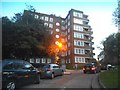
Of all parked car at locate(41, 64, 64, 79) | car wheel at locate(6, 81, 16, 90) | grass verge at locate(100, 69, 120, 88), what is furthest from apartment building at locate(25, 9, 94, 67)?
car wheel at locate(6, 81, 16, 90)

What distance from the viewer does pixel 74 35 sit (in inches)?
3504

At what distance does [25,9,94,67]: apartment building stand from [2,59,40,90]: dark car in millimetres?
69437

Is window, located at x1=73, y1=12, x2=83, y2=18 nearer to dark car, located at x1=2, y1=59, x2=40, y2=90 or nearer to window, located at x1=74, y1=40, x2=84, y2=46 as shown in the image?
window, located at x1=74, y1=40, x2=84, y2=46

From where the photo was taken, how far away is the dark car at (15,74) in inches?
515

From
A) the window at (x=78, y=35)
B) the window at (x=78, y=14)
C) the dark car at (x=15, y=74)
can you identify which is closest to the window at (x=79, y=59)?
the window at (x=78, y=35)

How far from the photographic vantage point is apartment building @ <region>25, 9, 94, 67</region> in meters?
88.3

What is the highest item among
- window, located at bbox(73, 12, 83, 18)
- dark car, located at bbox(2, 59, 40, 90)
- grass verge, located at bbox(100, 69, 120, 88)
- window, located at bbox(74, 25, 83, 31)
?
window, located at bbox(73, 12, 83, 18)

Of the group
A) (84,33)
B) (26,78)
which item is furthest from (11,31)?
(84,33)

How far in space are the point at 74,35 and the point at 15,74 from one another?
75.8 m

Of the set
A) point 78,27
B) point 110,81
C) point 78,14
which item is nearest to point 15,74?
point 110,81

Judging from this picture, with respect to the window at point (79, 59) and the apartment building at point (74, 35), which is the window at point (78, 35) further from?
the window at point (79, 59)

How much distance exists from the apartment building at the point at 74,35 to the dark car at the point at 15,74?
69.4 metres

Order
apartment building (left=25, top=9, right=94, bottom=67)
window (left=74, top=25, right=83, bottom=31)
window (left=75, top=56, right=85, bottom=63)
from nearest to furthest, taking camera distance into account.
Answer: window (left=75, top=56, right=85, bottom=63) < apartment building (left=25, top=9, right=94, bottom=67) < window (left=74, top=25, right=83, bottom=31)

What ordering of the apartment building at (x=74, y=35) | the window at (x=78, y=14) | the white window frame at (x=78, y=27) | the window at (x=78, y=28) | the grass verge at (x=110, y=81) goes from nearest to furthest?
the grass verge at (x=110, y=81) < the apartment building at (x=74, y=35) < the white window frame at (x=78, y=27) < the window at (x=78, y=28) < the window at (x=78, y=14)
